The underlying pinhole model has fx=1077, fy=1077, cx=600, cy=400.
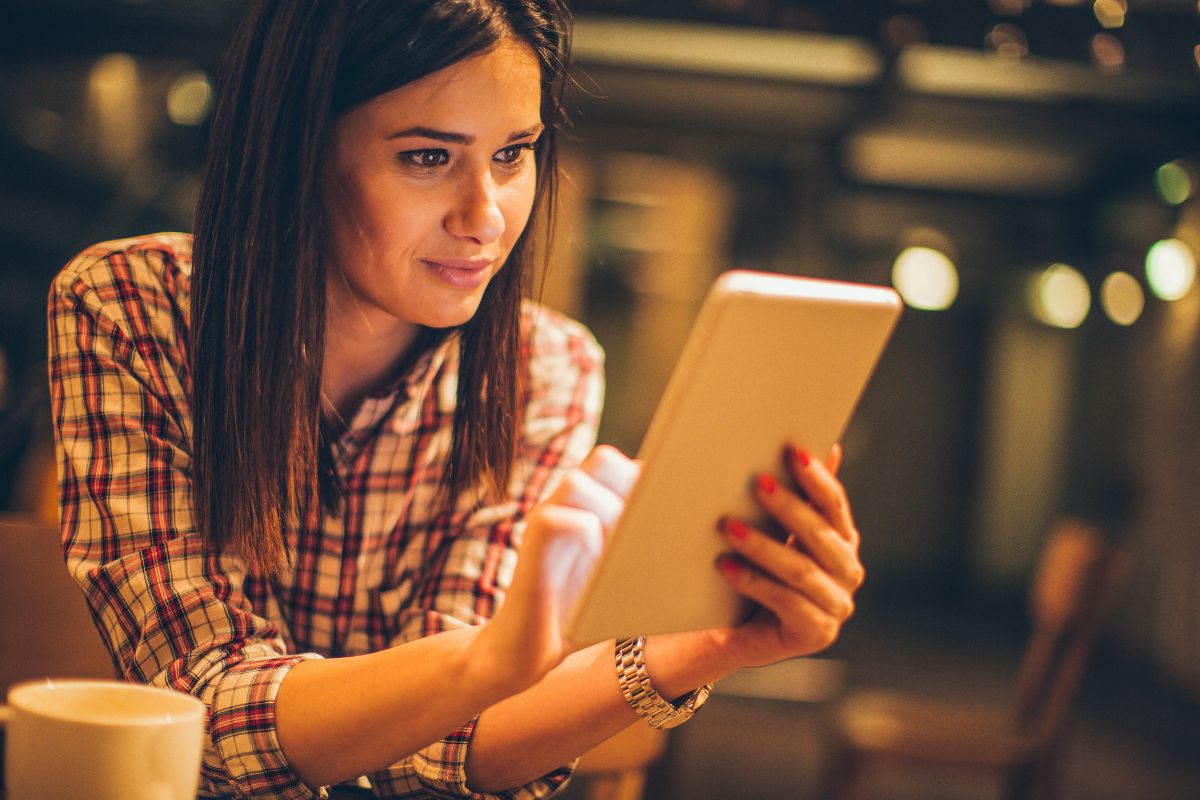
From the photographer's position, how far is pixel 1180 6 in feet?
11.0

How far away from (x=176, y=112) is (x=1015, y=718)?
5.10m

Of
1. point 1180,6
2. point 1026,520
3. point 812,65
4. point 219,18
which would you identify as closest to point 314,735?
point 1180,6

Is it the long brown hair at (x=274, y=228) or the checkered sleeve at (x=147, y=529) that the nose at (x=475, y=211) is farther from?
the checkered sleeve at (x=147, y=529)

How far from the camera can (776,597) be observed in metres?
0.81

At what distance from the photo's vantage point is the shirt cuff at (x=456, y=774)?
1.01 metres

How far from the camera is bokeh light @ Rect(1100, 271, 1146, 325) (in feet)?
22.5

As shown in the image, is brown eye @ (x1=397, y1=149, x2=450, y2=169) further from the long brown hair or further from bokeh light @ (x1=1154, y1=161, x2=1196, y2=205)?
bokeh light @ (x1=1154, y1=161, x2=1196, y2=205)

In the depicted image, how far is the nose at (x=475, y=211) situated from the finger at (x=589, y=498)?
0.36 meters

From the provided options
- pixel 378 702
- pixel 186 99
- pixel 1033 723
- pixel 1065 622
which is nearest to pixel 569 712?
pixel 378 702

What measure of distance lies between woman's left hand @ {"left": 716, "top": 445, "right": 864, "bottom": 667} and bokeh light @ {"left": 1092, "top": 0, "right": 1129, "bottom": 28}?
2.79m

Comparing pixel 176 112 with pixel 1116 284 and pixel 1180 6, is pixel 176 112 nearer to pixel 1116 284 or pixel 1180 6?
pixel 1180 6

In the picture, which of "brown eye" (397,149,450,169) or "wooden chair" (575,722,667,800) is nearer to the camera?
"brown eye" (397,149,450,169)

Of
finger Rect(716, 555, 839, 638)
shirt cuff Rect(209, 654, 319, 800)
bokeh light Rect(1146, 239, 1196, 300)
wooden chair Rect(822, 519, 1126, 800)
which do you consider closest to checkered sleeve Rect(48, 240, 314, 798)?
shirt cuff Rect(209, 654, 319, 800)

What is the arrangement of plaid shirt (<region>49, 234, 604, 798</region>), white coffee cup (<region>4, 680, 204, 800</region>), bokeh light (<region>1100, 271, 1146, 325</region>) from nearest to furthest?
white coffee cup (<region>4, 680, 204, 800</region>)
plaid shirt (<region>49, 234, 604, 798</region>)
bokeh light (<region>1100, 271, 1146, 325</region>)
